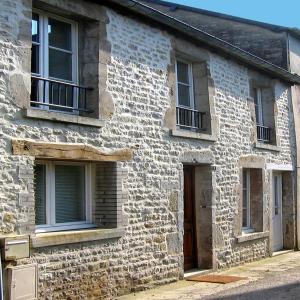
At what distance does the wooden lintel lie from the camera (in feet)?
23.7

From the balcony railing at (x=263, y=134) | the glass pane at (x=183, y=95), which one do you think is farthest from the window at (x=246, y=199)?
the glass pane at (x=183, y=95)

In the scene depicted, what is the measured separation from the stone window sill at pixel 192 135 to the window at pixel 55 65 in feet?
7.04

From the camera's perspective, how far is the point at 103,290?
823 centimetres

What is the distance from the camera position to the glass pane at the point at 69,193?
813cm

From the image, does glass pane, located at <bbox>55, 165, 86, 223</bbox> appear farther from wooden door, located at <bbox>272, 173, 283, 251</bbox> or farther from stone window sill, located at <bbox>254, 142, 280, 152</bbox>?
wooden door, located at <bbox>272, 173, 283, 251</bbox>

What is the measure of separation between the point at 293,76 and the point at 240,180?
3.87 m

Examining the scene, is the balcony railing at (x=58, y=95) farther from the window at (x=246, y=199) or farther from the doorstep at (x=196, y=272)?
the window at (x=246, y=199)

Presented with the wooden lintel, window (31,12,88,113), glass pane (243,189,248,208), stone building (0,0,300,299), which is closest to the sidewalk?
stone building (0,0,300,299)

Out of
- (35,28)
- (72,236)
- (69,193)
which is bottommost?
(72,236)

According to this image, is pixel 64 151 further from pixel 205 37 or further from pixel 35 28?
pixel 205 37

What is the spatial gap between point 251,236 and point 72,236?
5783 millimetres

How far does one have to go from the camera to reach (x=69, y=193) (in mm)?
8320

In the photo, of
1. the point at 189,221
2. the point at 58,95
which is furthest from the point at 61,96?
the point at 189,221

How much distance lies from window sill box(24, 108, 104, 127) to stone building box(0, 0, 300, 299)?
19 millimetres
